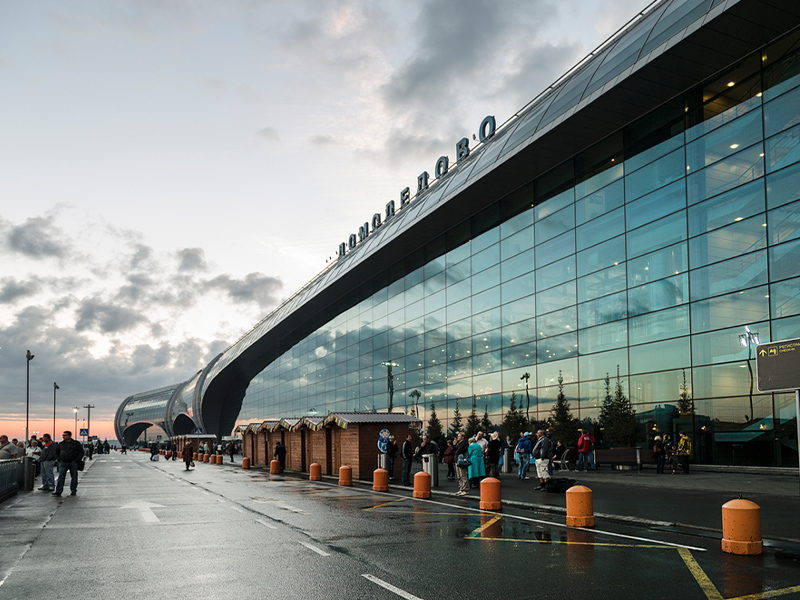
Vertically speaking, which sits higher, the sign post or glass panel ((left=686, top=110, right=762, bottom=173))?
glass panel ((left=686, top=110, right=762, bottom=173))

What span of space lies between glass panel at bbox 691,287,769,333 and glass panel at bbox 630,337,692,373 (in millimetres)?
901

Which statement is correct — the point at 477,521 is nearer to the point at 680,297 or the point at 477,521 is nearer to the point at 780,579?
the point at 780,579

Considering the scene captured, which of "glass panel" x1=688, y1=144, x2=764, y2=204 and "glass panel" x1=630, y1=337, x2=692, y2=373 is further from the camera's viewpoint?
"glass panel" x1=630, y1=337, x2=692, y2=373

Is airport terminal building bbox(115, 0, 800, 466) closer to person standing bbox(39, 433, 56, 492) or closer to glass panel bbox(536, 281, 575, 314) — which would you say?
glass panel bbox(536, 281, 575, 314)

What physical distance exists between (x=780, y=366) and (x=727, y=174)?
15616 mm

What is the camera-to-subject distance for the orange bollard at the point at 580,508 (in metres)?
12.0

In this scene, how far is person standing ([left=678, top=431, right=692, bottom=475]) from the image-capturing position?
2361 centimetres

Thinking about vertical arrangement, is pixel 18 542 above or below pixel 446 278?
below

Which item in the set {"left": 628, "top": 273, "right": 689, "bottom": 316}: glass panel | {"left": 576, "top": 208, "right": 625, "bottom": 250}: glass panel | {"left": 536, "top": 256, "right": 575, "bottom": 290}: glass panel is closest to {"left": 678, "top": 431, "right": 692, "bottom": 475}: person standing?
{"left": 628, "top": 273, "right": 689, "bottom": 316}: glass panel

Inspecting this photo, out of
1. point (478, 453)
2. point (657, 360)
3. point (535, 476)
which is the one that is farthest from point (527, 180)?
point (478, 453)

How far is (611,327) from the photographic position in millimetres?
28297

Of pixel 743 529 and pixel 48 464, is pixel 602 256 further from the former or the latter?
pixel 48 464

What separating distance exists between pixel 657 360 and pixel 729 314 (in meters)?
3.62

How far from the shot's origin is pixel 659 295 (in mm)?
25969
